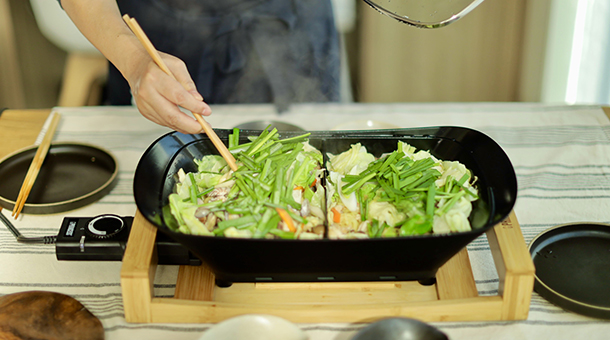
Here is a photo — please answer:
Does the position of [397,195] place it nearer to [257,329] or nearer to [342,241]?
[342,241]

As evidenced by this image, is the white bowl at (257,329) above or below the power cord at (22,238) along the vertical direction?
above

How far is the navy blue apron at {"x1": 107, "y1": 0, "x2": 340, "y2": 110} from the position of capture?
6.49ft

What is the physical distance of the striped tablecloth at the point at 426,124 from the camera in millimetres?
1075

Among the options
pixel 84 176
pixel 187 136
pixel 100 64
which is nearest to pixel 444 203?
pixel 187 136

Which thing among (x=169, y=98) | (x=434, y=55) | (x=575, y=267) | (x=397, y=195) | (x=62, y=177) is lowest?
(x=434, y=55)

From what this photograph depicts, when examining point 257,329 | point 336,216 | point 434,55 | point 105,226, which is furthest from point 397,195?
point 434,55

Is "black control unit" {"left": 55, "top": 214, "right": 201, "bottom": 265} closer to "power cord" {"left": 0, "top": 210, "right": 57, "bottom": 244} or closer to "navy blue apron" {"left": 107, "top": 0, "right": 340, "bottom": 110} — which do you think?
"power cord" {"left": 0, "top": 210, "right": 57, "bottom": 244}

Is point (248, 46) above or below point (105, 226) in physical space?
above

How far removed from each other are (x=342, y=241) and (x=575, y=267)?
68 centimetres

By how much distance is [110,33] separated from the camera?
1396mm

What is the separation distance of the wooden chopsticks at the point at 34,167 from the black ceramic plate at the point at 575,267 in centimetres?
144

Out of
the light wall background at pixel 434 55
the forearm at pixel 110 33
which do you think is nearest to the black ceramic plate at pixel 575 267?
the forearm at pixel 110 33

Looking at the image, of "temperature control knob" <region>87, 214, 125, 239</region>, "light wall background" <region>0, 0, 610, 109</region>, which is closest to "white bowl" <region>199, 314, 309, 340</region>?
"temperature control knob" <region>87, 214, 125, 239</region>

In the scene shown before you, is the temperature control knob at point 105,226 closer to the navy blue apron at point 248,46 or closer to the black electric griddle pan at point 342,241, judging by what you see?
the black electric griddle pan at point 342,241
